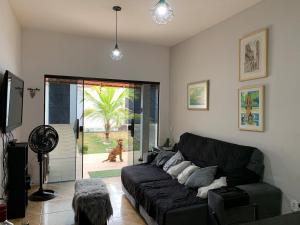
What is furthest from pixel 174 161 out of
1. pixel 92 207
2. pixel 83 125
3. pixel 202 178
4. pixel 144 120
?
pixel 83 125

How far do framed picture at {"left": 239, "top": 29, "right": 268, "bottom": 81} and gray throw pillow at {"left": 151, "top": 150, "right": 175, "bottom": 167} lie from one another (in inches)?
67.6

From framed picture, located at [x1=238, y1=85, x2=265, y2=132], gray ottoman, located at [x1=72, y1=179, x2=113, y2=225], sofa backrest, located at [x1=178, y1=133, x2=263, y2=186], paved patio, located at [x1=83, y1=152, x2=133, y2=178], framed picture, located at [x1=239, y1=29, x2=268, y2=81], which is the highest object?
framed picture, located at [x1=239, y1=29, x2=268, y2=81]

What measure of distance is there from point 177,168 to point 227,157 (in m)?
0.76

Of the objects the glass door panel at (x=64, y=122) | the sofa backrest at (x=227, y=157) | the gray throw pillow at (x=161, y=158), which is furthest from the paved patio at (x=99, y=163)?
the sofa backrest at (x=227, y=157)

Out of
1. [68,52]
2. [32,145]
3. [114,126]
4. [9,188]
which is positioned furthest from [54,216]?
[114,126]

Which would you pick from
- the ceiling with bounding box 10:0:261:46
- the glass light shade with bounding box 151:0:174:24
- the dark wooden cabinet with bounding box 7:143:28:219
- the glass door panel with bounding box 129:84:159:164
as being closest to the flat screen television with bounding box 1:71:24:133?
the dark wooden cabinet with bounding box 7:143:28:219

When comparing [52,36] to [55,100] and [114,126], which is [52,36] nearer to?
[55,100]

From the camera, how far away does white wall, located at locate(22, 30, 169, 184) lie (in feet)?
14.0

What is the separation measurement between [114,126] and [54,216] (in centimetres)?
501

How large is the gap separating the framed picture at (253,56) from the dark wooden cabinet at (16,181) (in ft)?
10.0

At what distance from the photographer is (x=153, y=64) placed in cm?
511

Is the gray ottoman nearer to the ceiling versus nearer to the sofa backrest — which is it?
the sofa backrest

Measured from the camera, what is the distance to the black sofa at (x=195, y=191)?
2.46 metres

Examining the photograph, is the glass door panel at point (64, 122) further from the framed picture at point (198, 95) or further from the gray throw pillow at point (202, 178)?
the gray throw pillow at point (202, 178)
